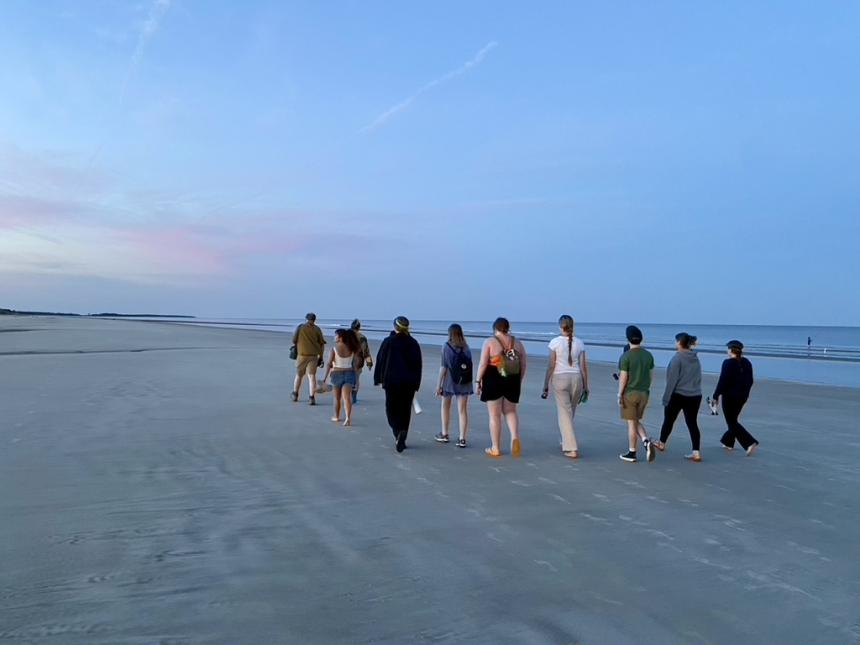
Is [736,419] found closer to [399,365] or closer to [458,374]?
[458,374]

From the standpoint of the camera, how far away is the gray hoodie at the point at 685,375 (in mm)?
7811

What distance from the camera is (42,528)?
4.93 m

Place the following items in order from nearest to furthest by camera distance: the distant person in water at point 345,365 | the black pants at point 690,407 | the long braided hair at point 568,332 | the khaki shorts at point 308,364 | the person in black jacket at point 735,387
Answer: the long braided hair at point 568,332, the black pants at point 690,407, the person in black jacket at point 735,387, the distant person in water at point 345,365, the khaki shorts at point 308,364

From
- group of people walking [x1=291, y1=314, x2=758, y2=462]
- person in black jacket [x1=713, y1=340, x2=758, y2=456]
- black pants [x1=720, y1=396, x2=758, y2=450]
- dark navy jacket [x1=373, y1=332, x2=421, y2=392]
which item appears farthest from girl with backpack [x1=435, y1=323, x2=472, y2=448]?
black pants [x1=720, y1=396, x2=758, y2=450]

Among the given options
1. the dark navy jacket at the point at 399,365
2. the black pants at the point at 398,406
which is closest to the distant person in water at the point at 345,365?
the dark navy jacket at the point at 399,365

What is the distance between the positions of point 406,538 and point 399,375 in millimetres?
3548

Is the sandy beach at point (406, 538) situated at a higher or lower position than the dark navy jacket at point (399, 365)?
lower

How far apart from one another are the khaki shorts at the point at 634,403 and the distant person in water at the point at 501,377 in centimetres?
134

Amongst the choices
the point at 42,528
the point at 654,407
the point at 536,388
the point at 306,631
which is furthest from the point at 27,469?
the point at 536,388

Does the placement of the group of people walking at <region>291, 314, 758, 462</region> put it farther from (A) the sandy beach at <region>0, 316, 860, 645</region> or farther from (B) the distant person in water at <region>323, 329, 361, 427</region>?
(B) the distant person in water at <region>323, 329, 361, 427</region>

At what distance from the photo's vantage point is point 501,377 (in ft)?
25.8

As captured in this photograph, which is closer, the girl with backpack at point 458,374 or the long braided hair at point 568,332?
the long braided hair at point 568,332

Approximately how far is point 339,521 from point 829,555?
391cm

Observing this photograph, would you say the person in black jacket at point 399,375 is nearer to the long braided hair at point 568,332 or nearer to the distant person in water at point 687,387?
the long braided hair at point 568,332
